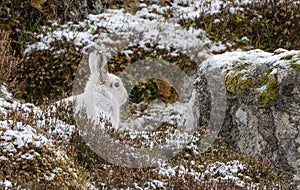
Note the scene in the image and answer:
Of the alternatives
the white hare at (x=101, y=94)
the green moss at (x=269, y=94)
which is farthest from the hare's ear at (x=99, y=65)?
the green moss at (x=269, y=94)

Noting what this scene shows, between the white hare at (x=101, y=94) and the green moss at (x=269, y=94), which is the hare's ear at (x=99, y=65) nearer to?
the white hare at (x=101, y=94)

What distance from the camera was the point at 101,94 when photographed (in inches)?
290

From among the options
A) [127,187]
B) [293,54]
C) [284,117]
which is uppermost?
[293,54]

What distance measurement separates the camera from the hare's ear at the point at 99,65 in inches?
281

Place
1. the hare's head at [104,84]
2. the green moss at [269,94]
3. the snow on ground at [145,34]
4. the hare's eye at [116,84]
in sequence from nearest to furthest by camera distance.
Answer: the green moss at [269,94] → the hare's head at [104,84] → the hare's eye at [116,84] → the snow on ground at [145,34]

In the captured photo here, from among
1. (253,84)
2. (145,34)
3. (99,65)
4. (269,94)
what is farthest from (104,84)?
(145,34)

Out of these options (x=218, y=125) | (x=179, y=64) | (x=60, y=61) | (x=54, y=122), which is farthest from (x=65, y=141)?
(x=179, y=64)

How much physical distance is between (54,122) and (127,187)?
1.51 metres

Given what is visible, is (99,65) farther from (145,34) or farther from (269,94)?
(145,34)

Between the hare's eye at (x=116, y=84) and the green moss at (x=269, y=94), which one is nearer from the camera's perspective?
the green moss at (x=269, y=94)

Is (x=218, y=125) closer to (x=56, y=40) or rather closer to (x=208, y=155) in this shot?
(x=208, y=155)

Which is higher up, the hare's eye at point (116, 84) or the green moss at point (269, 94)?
the green moss at point (269, 94)

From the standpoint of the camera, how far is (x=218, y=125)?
302 inches

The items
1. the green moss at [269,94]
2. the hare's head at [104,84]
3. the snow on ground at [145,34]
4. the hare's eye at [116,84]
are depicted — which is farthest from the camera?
the snow on ground at [145,34]
